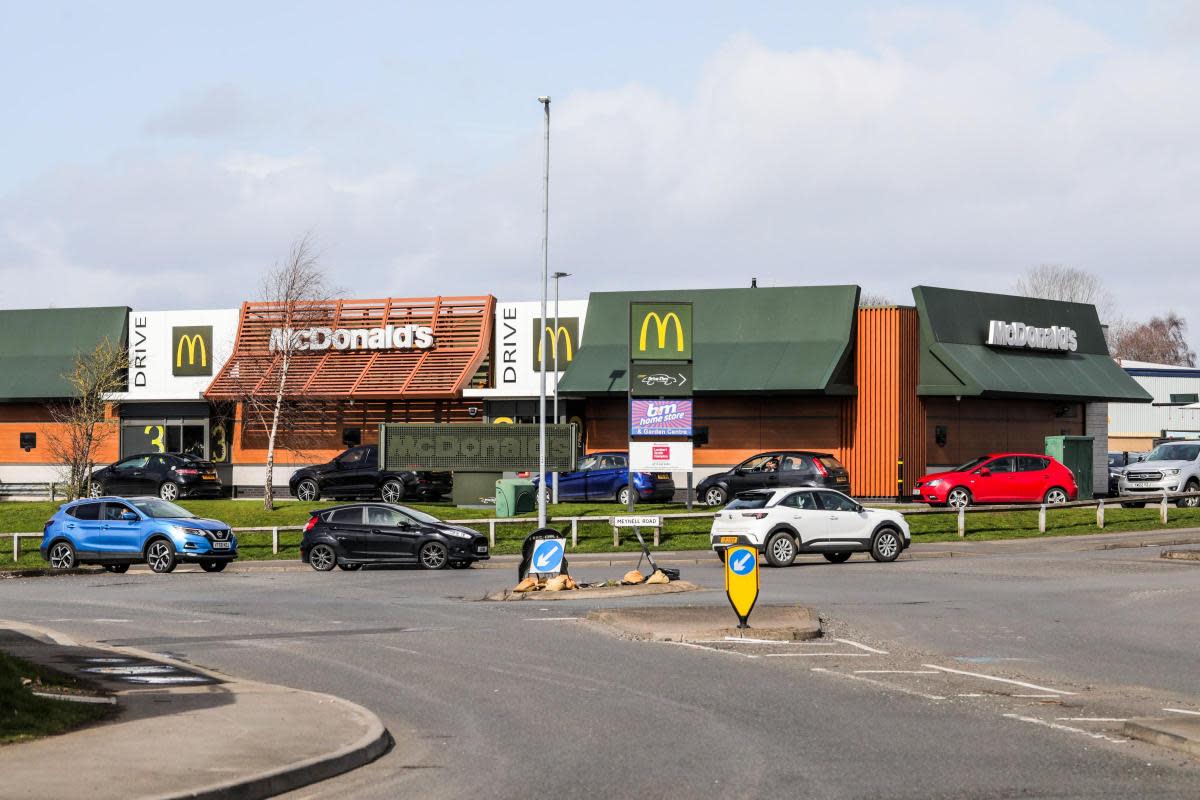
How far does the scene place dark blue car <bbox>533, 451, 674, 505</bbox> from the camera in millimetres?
42625

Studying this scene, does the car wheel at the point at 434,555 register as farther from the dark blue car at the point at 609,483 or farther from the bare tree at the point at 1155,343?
the bare tree at the point at 1155,343

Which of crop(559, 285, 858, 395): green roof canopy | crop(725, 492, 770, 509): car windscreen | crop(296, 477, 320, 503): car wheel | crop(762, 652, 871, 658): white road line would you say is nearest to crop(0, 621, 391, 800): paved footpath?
crop(762, 652, 871, 658): white road line

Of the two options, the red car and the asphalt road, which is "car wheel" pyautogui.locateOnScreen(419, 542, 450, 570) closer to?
the asphalt road

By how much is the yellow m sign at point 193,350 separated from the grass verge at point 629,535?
10631mm

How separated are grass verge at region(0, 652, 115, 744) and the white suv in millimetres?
18031

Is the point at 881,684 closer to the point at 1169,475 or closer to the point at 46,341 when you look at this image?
the point at 1169,475

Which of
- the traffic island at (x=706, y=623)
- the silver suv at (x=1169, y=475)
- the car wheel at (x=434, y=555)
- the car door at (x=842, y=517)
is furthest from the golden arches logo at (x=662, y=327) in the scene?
the traffic island at (x=706, y=623)

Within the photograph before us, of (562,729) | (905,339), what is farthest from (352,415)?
(562,729)

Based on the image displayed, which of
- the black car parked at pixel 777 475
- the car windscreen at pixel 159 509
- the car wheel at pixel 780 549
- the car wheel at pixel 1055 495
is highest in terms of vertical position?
the black car parked at pixel 777 475

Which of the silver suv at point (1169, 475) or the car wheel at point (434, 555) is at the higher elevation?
the silver suv at point (1169, 475)

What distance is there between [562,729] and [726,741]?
1.43 m

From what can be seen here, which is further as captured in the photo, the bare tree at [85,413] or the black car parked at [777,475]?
the bare tree at [85,413]

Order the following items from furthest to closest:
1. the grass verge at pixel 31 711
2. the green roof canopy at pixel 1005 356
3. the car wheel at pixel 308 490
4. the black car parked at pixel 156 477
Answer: the black car parked at pixel 156 477, the car wheel at pixel 308 490, the green roof canopy at pixel 1005 356, the grass verge at pixel 31 711

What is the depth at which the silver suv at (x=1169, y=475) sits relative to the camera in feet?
144
